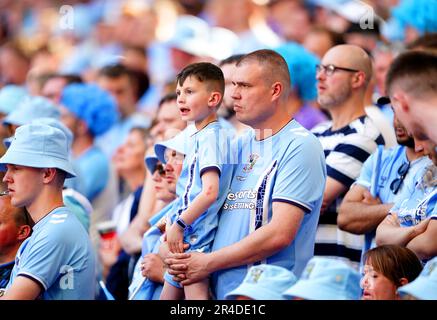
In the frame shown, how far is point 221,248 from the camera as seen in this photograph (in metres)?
5.38

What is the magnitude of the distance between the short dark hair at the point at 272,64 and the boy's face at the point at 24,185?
1202mm

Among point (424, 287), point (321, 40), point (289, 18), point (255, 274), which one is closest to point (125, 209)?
point (321, 40)

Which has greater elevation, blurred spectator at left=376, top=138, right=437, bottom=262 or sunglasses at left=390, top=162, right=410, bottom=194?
sunglasses at left=390, top=162, right=410, bottom=194

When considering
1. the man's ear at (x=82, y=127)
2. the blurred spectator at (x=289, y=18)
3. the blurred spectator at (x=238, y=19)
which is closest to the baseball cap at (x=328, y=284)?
the man's ear at (x=82, y=127)

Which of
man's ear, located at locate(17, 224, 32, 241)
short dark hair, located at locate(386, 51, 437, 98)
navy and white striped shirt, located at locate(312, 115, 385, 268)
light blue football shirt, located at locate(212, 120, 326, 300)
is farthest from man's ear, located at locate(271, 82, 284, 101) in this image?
man's ear, located at locate(17, 224, 32, 241)

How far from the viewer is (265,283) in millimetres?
5000

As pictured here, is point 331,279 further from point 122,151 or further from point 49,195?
point 122,151

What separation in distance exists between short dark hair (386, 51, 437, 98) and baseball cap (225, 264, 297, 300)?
0.97 metres

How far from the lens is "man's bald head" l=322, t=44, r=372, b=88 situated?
6.57m

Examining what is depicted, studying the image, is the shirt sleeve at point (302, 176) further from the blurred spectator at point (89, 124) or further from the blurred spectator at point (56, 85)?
the blurred spectator at point (56, 85)

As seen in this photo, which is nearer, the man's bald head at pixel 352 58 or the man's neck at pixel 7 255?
the man's neck at pixel 7 255

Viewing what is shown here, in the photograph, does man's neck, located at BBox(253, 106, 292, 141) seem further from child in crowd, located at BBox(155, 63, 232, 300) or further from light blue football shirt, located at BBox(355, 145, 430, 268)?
light blue football shirt, located at BBox(355, 145, 430, 268)

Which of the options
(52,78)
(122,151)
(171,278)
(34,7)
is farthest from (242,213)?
(34,7)

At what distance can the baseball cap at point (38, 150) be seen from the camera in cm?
573
